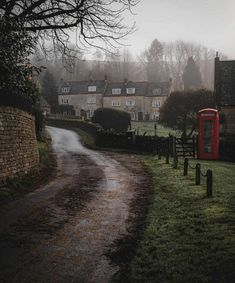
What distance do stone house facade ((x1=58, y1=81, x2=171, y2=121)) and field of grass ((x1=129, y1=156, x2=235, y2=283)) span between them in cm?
6403

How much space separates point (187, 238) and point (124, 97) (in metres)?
71.9

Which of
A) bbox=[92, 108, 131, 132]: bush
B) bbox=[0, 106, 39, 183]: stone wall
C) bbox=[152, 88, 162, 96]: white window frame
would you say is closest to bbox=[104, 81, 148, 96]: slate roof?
bbox=[152, 88, 162, 96]: white window frame

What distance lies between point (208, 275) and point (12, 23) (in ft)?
42.6

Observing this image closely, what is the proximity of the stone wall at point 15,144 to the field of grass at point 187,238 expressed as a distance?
5506 mm

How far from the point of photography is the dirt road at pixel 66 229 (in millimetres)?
6582

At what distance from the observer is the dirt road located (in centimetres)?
658

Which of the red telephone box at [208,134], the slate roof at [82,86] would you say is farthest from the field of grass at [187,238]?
the slate roof at [82,86]

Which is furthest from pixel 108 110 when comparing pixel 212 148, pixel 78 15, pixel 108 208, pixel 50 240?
pixel 50 240

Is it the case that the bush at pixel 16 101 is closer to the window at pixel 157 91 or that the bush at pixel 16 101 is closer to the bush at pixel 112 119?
the bush at pixel 112 119

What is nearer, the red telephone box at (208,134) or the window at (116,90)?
the red telephone box at (208,134)

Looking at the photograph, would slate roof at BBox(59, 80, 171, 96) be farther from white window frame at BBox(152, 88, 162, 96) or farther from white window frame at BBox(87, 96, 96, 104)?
white window frame at BBox(87, 96, 96, 104)

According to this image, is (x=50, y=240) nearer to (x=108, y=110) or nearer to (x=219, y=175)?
(x=219, y=175)

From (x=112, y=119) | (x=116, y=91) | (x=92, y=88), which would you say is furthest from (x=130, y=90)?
(x=112, y=119)

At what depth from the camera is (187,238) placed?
841cm
